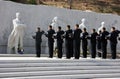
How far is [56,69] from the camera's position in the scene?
16.1 meters

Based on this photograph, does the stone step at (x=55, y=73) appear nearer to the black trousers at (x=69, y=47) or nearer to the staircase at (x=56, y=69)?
the staircase at (x=56, y=69)

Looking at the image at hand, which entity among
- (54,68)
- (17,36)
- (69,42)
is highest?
(17,36)

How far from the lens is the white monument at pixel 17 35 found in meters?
20.0

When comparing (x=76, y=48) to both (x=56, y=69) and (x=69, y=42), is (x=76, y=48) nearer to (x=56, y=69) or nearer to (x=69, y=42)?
(x=69, y=42)

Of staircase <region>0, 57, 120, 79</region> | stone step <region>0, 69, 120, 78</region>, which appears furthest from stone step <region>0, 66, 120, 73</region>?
stone step <region>0, 69, 120, 78</region>

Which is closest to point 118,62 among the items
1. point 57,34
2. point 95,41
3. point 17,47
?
point 95,41

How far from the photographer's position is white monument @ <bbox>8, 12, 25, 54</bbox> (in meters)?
20.0

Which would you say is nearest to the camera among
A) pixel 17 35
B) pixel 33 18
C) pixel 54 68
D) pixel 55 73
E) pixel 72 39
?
pixel 55 73

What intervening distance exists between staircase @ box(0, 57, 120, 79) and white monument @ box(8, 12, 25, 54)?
359 centimetres

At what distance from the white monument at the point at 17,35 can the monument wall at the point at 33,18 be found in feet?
1.48

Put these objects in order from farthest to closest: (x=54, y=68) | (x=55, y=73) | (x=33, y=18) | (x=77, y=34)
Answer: (x=33, y=18), (x=77, y=34), (x=54, y=68), (x=55, y=73)

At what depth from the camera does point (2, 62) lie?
15.4m

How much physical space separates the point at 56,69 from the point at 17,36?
177 inches

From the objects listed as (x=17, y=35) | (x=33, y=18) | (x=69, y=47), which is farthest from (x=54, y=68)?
(x=33, y=18)
